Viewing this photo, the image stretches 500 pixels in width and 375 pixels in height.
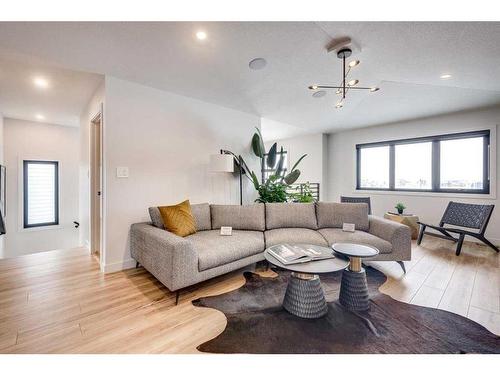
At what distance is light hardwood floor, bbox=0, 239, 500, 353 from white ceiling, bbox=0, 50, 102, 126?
2355 millimetres

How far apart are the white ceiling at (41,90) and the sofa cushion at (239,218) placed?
7.51 ft

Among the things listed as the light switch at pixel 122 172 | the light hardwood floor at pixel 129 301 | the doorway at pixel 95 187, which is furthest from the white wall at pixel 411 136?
the doorway at pixel 95 187

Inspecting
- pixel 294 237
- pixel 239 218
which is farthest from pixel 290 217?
pixel 239 218

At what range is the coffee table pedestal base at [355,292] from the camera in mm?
1898

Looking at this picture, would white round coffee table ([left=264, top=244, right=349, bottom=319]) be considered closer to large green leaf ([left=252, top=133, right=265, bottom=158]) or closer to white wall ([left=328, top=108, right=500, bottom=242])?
large green leaf ([left=252, top=133, right=265, bottom=158])

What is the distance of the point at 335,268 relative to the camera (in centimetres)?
172

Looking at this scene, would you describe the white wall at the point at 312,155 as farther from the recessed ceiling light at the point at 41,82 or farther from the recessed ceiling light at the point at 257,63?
the recessed ceiling light at the point at 41,82

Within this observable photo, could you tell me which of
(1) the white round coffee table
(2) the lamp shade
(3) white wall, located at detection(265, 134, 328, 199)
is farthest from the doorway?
Answer: (3) white wall, located at detection(265, 134, 328, 199)

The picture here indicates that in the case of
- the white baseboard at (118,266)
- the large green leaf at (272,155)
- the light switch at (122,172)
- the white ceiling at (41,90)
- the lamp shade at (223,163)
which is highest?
the white ceiling at (41,90)

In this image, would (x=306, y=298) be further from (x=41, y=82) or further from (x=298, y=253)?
(x=41, y=82)

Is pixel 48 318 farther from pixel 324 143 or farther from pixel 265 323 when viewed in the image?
pixel 324 143

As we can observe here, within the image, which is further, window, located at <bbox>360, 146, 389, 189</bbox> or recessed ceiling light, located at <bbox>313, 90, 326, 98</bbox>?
window, located at <bbox>360, 146, 389, 189</bbox>

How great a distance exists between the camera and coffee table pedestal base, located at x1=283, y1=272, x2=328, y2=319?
176cm
